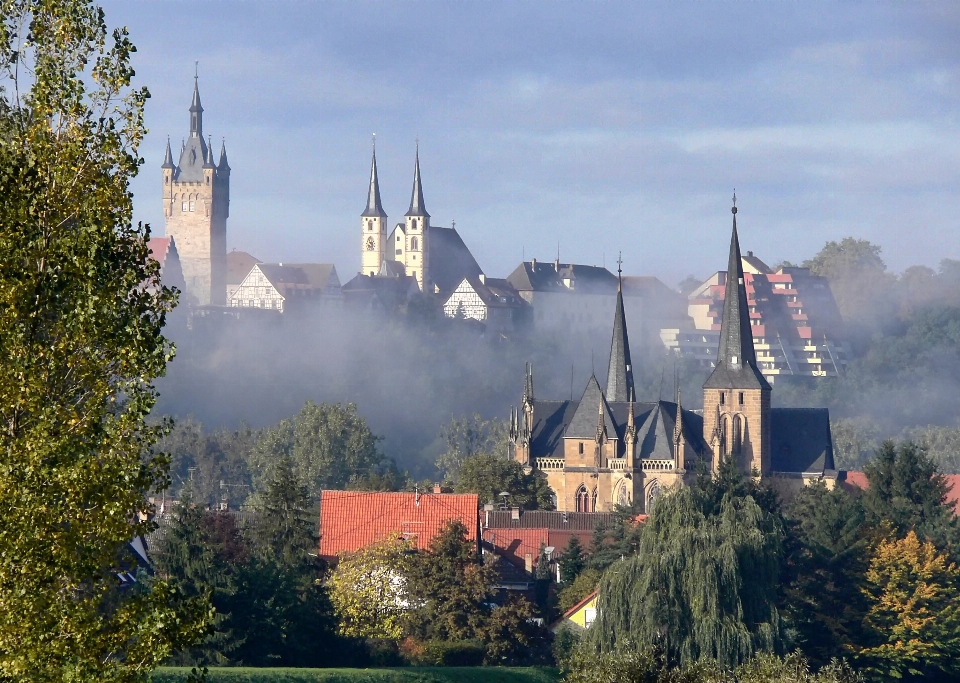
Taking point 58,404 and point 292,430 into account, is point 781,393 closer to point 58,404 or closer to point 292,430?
point 292,430

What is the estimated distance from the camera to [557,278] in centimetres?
19275

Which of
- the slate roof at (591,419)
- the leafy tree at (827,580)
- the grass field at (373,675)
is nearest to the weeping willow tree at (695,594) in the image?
the grass field at (373,675)

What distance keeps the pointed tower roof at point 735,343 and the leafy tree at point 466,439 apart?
33.2 meters

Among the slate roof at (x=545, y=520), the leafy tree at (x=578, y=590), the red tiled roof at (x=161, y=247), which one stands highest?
the red tiled roof at (x=161, y=247)

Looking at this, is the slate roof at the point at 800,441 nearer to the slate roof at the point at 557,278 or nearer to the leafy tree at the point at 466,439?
the leafy tree at the point at 466,439

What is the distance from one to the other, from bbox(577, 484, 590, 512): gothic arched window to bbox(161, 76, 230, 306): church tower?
81.2 m

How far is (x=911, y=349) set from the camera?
192m

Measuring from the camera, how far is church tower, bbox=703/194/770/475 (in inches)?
3740

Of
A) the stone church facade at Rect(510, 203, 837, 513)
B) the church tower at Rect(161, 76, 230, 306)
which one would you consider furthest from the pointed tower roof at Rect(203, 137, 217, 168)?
the stone church facade at Rect(510, 203, 837, 513)

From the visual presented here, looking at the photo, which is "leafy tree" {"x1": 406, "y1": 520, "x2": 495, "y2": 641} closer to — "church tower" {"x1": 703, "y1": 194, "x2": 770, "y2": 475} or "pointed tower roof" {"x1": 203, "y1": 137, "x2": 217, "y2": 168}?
"church tower" {"x1": 703, "y1": 194, "x2": 770, "y2": 475}

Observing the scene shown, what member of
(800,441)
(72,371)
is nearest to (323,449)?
(800,441)

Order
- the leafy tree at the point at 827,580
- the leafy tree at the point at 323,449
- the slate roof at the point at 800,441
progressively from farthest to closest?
the leafy tree at the point at 323,449
the slate roof at the point at 800,441
the leafy tree at the point at 827,580

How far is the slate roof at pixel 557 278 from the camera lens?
7470 inches

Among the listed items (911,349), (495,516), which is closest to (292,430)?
(495,516)
